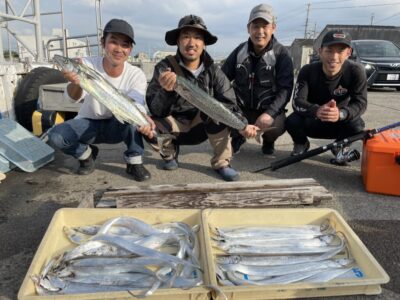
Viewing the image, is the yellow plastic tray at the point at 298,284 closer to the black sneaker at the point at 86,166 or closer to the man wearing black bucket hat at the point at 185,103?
the man wearing black bucket hat at the point at 185,103

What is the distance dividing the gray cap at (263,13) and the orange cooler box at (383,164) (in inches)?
79.9

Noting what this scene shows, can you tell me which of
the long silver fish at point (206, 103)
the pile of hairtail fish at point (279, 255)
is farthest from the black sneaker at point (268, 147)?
the pile of hairtail fish at point (279, 255)

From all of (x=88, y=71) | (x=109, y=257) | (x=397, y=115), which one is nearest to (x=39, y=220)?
(x=109, y=257)

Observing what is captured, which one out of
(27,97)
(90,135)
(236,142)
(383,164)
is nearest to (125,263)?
(90,135)

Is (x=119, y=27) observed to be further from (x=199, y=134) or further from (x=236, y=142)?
(x=236, y=142)

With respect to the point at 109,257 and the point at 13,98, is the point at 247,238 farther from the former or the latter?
the point at 13,98

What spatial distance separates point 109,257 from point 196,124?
249 cm

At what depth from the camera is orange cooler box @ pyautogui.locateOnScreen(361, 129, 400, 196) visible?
11.7ft

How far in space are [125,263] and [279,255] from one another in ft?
3.64

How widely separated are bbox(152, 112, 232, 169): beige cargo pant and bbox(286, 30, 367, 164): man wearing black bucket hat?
44.2 inches

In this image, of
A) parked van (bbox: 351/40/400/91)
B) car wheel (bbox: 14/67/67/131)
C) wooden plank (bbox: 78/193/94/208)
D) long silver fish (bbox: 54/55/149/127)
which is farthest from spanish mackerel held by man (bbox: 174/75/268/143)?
parked van (bbox: 351/40/400/91)

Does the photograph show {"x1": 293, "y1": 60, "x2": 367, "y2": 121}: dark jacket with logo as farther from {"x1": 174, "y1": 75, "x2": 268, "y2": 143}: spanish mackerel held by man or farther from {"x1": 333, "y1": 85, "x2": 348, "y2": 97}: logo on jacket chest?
{"x1": 174, "y1": 75, "x2": 268, "y2": 143}: spanish mackerel held by man

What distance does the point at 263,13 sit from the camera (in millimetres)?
4539

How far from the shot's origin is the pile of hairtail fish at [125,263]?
2146 mm
